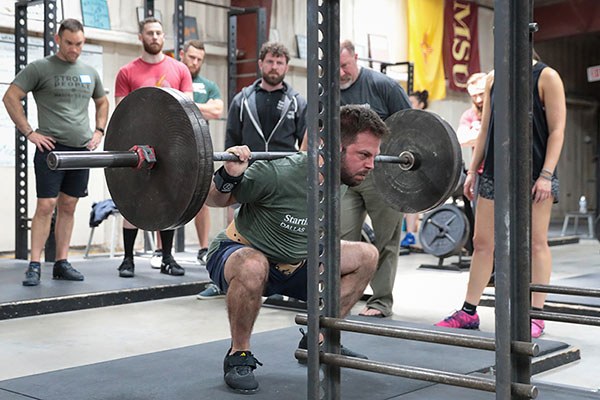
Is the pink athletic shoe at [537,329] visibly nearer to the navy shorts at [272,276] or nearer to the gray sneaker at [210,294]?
the navy shorts at [272,276]

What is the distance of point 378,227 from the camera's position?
11.9 ft

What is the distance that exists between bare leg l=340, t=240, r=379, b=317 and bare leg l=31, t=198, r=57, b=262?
6.91ft

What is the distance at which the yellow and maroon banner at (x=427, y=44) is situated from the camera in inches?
352

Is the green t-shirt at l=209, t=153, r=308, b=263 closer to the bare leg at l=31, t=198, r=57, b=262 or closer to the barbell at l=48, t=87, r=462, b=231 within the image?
the barbell at l=48, t=87, r=462, b=231

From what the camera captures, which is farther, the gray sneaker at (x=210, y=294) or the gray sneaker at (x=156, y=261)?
the gray sneaker at (x=156, y=261)

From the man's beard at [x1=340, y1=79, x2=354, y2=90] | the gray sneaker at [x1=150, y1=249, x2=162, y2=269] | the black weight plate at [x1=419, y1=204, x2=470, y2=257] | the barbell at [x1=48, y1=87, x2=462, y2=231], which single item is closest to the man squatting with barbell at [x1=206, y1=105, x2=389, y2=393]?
the barbell at [x1=48, y1=87, x2=462, y2=231]

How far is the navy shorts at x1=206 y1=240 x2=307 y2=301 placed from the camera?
2.38 meters

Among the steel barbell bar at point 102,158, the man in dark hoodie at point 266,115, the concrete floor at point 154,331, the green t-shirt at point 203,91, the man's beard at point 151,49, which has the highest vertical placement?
the man's beard at point 151,49

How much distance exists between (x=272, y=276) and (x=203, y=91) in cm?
284

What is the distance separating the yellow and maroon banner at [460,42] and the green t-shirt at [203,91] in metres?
4.86

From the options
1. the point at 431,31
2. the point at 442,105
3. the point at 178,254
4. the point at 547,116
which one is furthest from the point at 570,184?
the point at 547,116

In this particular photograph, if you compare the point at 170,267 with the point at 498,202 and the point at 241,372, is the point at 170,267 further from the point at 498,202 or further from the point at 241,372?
the point at 498,202

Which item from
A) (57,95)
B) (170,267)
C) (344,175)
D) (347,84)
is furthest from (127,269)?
(344,175)

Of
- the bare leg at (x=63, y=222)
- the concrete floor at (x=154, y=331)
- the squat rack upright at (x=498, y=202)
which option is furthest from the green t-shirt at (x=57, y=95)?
the squat rack upright at (x=498, y=202)
